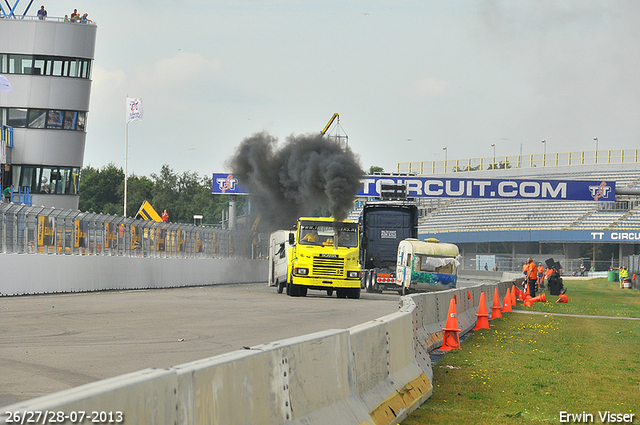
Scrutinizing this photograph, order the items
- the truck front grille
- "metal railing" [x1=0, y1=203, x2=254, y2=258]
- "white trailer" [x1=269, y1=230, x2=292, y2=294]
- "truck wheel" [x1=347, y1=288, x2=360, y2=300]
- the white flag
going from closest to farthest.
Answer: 1. "metal railing" [x1=0, y1=203, x2=254, y2=258]
2. the truck front grille
3. "truck wheel" [x1=347, y1=288, x2=360, y2=300]
4. "white trailer" [x1=269, y1=230, x2=292, y2=294]
5. the white flag

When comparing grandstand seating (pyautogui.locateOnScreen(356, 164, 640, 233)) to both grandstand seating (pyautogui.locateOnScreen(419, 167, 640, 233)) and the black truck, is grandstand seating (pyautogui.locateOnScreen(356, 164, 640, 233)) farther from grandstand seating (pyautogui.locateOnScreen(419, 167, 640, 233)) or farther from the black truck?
the black truck

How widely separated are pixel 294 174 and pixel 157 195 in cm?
8174

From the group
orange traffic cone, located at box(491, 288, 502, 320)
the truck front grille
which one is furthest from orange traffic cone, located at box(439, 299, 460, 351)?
the truck front grille

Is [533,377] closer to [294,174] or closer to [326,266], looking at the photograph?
[326,266]

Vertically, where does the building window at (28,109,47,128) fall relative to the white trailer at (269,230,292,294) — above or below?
above

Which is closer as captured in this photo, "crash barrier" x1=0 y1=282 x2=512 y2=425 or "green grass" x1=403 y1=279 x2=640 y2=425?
"crash barrier" x1=0 y1=282 x2=512 y2=425

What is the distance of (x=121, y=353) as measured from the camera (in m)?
11.7

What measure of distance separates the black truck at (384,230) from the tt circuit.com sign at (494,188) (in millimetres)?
15665

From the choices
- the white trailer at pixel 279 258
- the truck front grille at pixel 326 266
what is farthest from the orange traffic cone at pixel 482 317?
the white trailer at pixel 279 258

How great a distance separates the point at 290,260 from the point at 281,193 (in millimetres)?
19553

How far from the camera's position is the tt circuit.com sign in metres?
55.4

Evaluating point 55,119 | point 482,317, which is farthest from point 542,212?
point 482,317

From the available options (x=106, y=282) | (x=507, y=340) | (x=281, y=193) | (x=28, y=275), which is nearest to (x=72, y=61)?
(x=281, y=193)

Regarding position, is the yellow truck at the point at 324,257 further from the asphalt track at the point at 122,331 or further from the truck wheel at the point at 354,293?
the asphalt track at the point at 122,331
